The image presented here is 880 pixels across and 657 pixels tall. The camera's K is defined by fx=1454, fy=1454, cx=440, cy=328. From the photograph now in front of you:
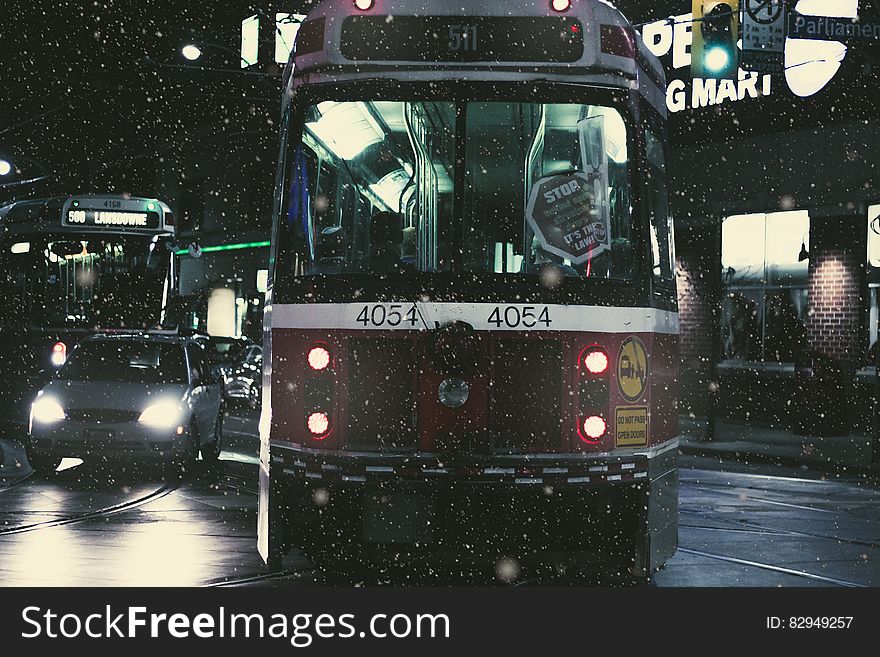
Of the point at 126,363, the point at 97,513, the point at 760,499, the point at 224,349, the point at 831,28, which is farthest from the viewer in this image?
the point at 224,349

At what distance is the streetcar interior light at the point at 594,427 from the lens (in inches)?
310

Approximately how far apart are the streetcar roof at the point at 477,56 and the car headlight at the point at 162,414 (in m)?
7.04

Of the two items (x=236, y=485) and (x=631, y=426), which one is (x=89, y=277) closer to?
(x=236, y=485)

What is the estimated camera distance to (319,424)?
7938 mm

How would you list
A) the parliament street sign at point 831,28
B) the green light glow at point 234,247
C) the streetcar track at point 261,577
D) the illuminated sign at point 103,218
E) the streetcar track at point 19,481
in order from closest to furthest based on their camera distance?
1. the streetcar track at point 261,577
2. the streetcar track at point 19,481
3. the parliament street sign at point 831,28
4. the illuminated sign at point 103,218
5. the green light glow at point 234,247

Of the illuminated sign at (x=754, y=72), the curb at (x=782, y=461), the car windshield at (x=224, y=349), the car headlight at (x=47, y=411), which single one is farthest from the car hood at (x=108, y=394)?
the car windshield at (x=224, y=349)

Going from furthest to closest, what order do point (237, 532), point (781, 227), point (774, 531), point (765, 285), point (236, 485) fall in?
point (765, 285)
point (781, 227)
point (236, 485)
point (774, 531)
point (237, 532)

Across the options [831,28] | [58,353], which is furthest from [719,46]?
[58,353]

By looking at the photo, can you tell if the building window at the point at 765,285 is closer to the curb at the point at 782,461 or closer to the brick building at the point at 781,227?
the brick building at the point at 781,227

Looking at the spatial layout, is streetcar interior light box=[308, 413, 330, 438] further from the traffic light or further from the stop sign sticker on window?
the traffic light

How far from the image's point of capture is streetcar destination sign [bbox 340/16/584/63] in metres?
8.04

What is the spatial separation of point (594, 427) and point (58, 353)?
47.6 feet

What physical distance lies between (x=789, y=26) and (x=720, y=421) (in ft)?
32.0

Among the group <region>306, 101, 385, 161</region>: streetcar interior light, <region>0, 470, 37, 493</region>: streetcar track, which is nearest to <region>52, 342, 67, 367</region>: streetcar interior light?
<region>0, 470, 37, 493</region>: streetcar track
